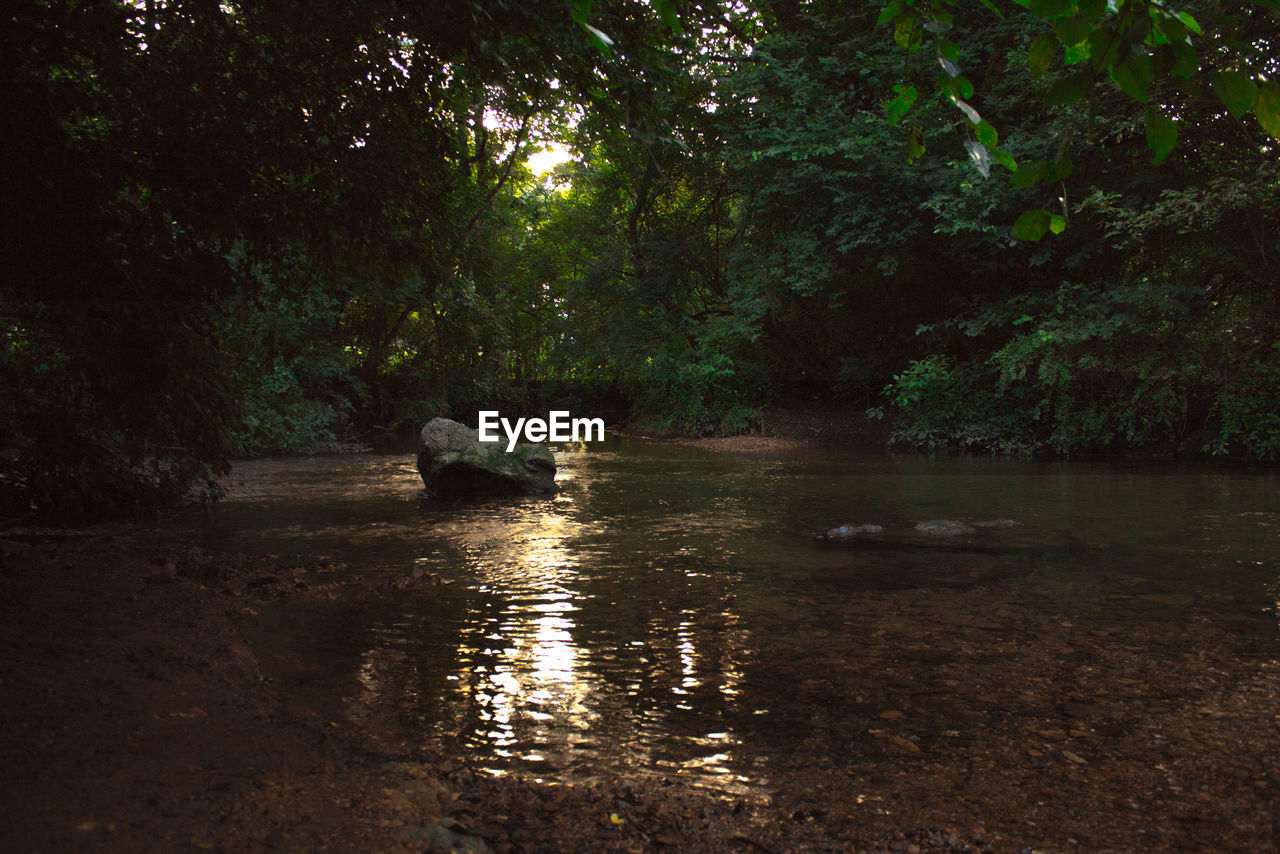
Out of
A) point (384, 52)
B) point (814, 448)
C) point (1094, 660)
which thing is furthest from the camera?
point (814, 448)

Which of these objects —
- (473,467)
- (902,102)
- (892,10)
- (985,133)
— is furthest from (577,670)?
(473,467)

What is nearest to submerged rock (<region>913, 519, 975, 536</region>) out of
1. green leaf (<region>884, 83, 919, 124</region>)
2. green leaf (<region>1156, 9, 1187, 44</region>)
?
green leaf (<region>884, 83, 919, 124</region>)

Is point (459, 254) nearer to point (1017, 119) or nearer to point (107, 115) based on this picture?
point (107, 115)

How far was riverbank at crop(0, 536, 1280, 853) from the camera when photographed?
288cm

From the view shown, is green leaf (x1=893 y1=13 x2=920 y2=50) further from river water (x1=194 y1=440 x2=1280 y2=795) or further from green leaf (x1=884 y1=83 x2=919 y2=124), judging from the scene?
river water (x1=194 y1=440 x2=1280 y2=795)

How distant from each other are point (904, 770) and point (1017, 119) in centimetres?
2029

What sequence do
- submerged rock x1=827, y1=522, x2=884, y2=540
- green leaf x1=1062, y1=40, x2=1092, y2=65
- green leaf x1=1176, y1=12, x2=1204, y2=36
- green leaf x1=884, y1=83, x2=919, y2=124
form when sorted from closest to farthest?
green leaf x1=1176, y1=12, x2=1204, y2=36, green leaf x1=1062, y1=40, x2=1092, y2=65, green leaf x1=884, y1=83, x2=919, y2=124, submerged rock x1=827, y1=522, x2=884, y2=540

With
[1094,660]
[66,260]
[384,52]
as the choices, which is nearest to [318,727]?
[66,260]

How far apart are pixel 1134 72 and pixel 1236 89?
0.76 ft

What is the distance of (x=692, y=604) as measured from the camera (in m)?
6.48

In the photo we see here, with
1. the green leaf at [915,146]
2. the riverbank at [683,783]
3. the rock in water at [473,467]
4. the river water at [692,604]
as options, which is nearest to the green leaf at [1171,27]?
the green leaf at [915,146]

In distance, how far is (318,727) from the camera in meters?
3.86

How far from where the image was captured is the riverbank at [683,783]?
288 cm

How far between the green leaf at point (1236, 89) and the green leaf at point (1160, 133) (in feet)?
0.40
